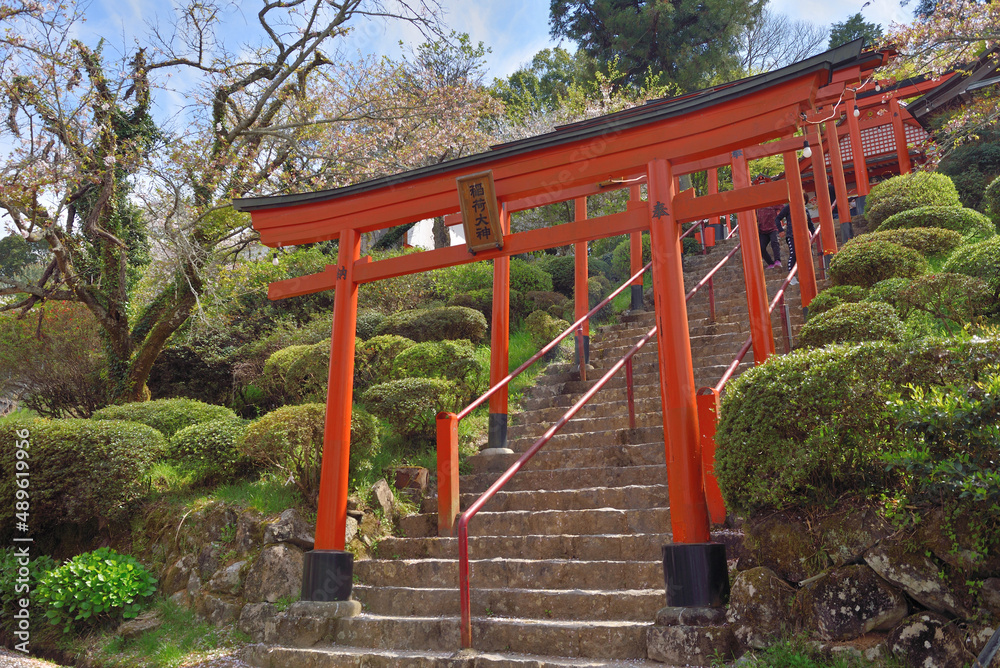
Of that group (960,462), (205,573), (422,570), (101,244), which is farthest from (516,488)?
(101,244)

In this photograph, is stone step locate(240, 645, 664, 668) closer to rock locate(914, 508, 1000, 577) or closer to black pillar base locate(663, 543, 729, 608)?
black pillar base locate(663, 543, 729, 608)

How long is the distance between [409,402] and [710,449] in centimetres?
402

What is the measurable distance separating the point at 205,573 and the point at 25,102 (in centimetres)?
680

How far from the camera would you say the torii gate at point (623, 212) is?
4.46 m

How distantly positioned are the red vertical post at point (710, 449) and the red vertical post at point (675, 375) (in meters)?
0.05

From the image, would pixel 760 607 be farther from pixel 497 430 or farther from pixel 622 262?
pixel 622 262

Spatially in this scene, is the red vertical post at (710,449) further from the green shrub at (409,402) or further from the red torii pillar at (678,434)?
the green shrub at (409,402)

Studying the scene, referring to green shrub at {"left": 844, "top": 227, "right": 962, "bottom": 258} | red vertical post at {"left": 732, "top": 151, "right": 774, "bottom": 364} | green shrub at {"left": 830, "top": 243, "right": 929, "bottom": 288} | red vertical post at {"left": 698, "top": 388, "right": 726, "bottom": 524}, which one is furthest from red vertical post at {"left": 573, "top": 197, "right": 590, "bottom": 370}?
red vertical post at {"left": 698, "top": 388, "right": 726, "bottom": 524}

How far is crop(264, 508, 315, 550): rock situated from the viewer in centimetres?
608

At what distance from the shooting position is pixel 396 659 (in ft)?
15.0

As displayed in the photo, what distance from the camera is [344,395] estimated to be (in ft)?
19.3

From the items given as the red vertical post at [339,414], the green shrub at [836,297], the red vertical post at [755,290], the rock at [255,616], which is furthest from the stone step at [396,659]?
the green shrub at [836,297]

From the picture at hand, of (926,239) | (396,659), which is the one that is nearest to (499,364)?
(396,659)

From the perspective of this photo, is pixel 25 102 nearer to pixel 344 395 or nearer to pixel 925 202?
pixel 344 395
